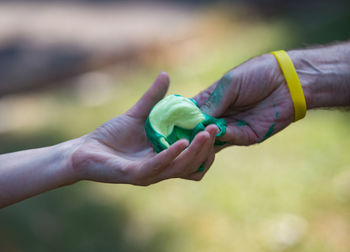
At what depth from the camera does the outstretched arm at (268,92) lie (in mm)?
2125

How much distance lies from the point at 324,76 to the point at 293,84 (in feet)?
0.68

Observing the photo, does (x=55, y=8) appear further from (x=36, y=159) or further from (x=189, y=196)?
(x=36, y=159)

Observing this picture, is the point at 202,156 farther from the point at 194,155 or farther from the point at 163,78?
the point at 163,78

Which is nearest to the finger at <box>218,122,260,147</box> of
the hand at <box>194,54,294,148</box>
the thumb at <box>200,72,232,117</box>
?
the hand at <box>194,54,294,148</box>

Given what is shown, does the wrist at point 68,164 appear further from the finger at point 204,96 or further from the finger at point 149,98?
the finger at point 204,96

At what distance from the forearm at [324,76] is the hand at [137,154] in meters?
0.70

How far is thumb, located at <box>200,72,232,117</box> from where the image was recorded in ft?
6.91

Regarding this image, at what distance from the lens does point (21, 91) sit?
4895 millimetres

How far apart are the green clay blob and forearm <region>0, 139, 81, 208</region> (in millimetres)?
439

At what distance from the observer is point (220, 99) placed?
2.12 m

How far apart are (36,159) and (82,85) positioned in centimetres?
295

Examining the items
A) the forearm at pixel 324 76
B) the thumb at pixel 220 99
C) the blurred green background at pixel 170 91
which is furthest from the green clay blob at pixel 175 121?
the blurred green background at pixel 170 91

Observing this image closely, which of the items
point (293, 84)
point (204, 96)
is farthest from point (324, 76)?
point (204, 96)

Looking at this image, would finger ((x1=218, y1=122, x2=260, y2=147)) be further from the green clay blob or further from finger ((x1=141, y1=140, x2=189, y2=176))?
finger ((x1=141, y1=140, x2=189, y2=176))
